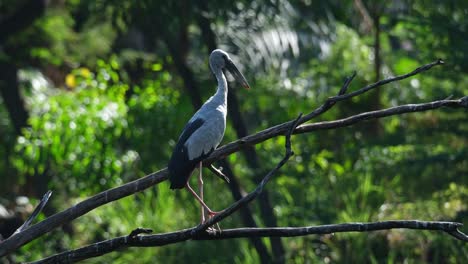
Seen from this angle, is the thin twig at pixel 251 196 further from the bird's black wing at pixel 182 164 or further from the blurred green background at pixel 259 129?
the blurred green background at pixel 259 129

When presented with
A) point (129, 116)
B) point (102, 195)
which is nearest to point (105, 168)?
point (129, 116)

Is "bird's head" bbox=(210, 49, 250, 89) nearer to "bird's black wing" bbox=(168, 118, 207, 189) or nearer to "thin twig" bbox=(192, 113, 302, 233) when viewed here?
"bird's black wing" bbox=(168, 118, 207, 189)

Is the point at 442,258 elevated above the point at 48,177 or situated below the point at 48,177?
below

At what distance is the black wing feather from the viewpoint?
15.9 ft

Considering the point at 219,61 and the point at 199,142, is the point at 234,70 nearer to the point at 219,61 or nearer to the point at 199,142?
the point at 219,61

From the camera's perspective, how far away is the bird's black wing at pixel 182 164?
484 cm

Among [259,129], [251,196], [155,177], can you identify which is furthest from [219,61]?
[259,129]

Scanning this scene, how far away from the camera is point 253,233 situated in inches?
174

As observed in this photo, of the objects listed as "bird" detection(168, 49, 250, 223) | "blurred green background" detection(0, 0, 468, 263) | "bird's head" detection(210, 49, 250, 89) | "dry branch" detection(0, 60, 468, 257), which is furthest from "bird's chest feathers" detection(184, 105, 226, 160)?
"blurred green background" detection(0, 0, 468, 263)

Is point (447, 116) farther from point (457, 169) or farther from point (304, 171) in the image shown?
point (304, 171)

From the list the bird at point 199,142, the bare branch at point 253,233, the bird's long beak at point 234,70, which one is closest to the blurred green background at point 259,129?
the bird's long beak at point 234,70

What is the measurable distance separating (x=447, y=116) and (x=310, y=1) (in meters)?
1.77

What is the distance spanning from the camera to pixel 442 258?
870 cm

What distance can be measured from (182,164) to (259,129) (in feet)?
16.7
